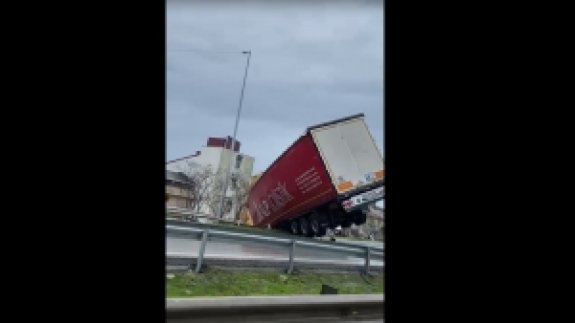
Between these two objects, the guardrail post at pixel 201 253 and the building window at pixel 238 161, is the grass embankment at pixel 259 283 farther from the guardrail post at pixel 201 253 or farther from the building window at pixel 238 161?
the building window at pixel 238 161

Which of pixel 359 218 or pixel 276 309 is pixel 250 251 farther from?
pixel 359 218

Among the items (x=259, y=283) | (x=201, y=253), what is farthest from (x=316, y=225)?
(x=201, y=253)

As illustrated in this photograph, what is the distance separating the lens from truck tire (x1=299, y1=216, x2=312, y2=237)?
2031 cm

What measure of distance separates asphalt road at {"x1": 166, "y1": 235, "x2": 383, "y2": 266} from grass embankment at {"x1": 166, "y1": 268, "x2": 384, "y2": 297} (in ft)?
0.96

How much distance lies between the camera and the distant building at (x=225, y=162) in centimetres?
4134

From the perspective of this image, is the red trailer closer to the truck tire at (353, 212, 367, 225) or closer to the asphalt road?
the truck tire at (353, 212, 367, 225)

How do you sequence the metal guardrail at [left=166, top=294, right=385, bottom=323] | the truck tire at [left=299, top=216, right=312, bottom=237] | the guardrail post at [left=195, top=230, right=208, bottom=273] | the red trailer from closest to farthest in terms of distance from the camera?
1. the metal guardrail at [left=166, top=294, right=385, bottom=323]
2. the guardrail post at [left=195, top=230, right=208, bottom=273]
3. the red trailer
4. the truck tire at [left=299, top=216, right=312, bottom=237]

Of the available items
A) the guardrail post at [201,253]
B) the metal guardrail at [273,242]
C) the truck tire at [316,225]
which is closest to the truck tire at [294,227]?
the truck tire at [316,225]

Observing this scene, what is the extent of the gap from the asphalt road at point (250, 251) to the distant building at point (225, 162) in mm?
25458

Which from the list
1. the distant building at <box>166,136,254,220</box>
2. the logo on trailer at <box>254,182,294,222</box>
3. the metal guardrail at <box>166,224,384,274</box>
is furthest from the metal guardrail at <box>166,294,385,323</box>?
the distant building at <box>166,136,254,220</box>
